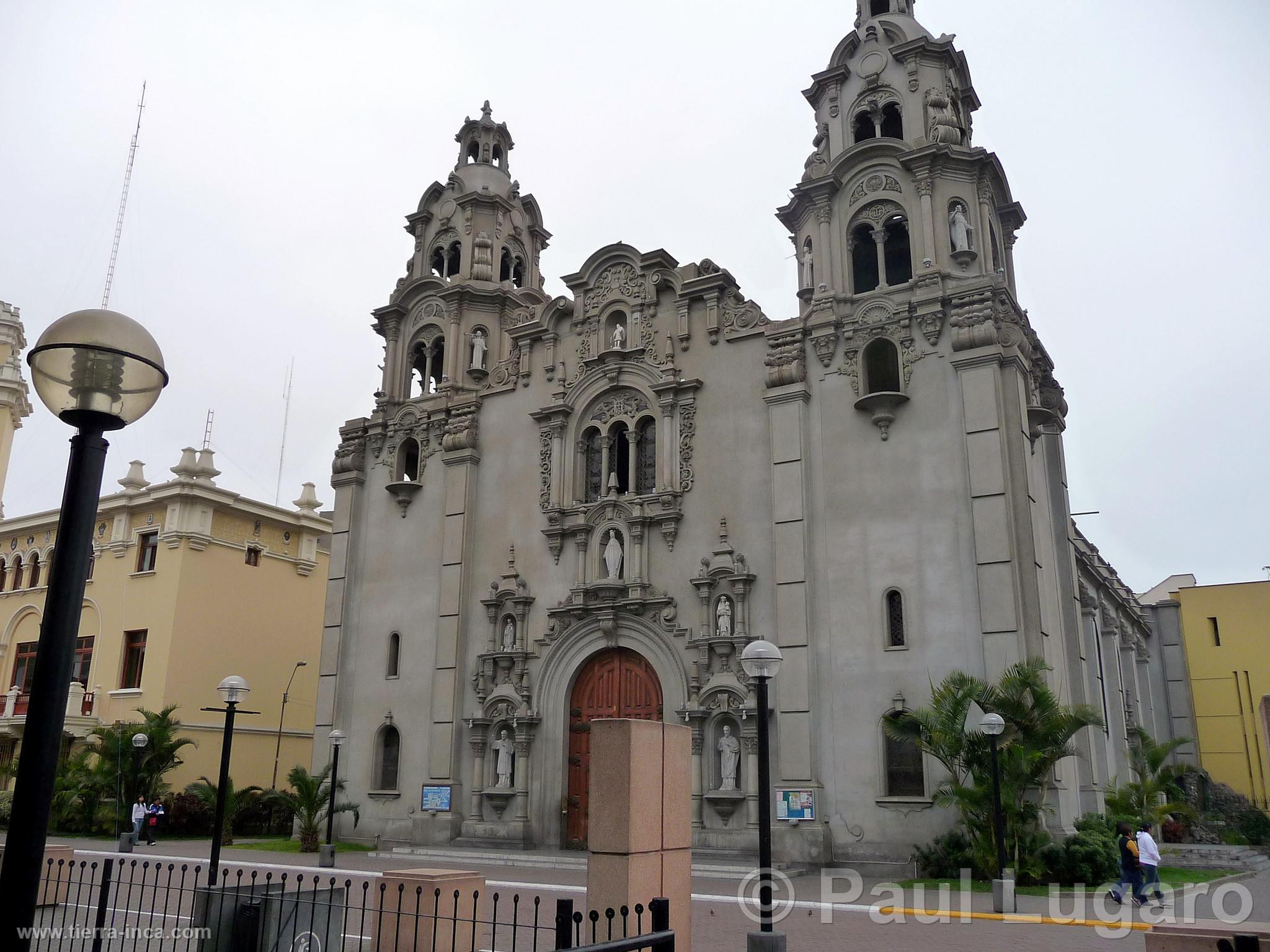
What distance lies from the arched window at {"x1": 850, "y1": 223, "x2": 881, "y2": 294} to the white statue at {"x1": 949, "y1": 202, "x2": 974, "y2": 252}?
2.12 meters

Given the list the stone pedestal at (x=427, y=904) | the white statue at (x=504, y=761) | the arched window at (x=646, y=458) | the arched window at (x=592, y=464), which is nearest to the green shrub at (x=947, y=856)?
the white statue at (x=504, y=761)

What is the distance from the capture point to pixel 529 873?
74.3 feet

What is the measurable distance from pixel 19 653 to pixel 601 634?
28917 millimetres

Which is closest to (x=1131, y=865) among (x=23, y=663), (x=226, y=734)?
(x=226, y=734)

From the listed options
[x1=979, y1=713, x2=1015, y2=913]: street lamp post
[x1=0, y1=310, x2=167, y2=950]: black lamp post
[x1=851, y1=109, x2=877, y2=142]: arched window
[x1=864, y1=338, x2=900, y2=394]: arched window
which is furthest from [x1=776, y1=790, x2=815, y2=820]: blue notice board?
[x1=0, y1=310, x2=167, y2=950]: black lamp post

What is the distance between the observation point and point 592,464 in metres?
30.2

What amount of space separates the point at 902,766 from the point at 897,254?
13.6 meters

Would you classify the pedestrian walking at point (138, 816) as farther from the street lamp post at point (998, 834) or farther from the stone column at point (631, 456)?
the street lamp post at point (998, 834)

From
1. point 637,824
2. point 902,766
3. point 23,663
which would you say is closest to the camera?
point 637,824

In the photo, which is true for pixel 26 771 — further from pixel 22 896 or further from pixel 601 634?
pixel 601 634

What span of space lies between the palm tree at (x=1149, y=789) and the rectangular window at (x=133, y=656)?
32417mm

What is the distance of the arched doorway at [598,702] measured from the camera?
27.0 metres

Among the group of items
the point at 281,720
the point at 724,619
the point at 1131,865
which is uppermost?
the point at 724,619

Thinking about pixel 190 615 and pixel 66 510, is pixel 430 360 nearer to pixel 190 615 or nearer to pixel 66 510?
pixel 190 615
